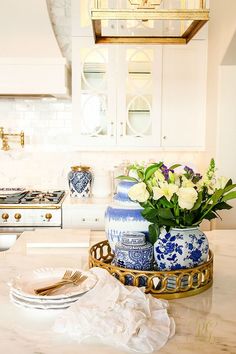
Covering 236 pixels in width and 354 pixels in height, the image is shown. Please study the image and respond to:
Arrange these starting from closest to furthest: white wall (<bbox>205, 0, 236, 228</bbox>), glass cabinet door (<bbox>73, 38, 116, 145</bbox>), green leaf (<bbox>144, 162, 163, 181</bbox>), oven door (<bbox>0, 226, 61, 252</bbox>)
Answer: green leaf (<bbox>144, 162, 163, 181</bbox>) → oven door (<bbox>0, 226, 61, 252</bbox>) → white wall (<bbox>205, 0, 236, 228</bbox>) → glass cabinet door (<bbox>73, 38, 116, 145</bbox>)

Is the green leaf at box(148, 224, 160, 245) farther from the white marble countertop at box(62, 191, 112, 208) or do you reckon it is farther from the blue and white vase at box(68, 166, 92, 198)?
the blue and white vase at box(68, 166, 92, 198)

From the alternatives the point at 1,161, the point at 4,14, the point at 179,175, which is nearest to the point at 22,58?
the point at 4,14

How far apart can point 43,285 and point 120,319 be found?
345 mm

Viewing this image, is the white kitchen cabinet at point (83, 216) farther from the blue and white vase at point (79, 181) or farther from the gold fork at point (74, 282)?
the gold fork at point (74, 282)

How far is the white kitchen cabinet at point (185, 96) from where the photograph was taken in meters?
Result: 3.46

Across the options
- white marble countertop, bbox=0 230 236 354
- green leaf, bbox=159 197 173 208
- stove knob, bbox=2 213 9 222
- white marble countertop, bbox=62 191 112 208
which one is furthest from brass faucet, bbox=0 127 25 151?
green leaf, bbox=159 197 173 208

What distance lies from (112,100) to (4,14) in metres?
1.02

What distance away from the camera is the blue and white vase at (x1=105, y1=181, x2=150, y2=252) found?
1.45 metres

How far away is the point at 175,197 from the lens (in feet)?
4.33

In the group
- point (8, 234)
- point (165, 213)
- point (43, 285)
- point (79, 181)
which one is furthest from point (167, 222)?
point (79, 181)

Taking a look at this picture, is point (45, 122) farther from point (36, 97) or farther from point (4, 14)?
point (4, 14)

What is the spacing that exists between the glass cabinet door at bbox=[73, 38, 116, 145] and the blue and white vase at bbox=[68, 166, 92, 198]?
0.26 metres

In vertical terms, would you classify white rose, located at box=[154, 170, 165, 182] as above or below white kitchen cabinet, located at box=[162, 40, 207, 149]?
below

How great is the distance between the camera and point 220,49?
3.15m
